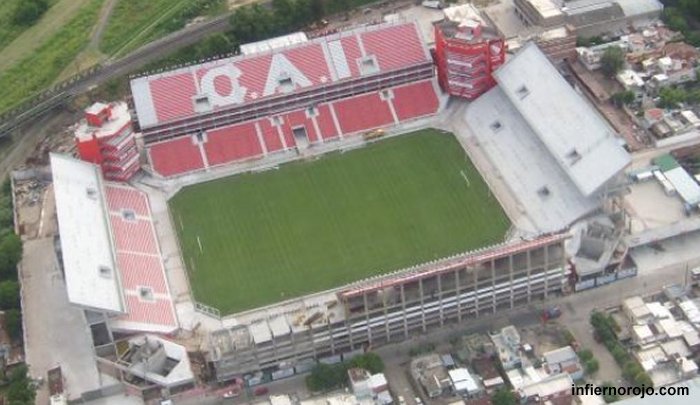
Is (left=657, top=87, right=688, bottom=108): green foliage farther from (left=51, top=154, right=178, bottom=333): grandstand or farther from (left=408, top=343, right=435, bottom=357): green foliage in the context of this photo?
(left=51, top=154, right=178, bottom=333): grandstand

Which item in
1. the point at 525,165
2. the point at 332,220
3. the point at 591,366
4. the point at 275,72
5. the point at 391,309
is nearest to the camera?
the point at 591,366

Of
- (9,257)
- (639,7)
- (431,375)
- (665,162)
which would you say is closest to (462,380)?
(431,375)

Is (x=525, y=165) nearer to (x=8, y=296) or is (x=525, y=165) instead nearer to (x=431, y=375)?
(x=431, y=375)

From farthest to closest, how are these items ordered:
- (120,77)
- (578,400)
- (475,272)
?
(120,77), (475,272), (578,400)

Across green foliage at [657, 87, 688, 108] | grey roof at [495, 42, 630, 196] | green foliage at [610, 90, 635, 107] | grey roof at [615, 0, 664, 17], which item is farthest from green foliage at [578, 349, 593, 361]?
grey roof at [615, 0, 664, 17]

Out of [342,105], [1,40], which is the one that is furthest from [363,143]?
[1,40]

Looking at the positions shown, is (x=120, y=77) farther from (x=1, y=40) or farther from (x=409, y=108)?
(x=409, y=108)
